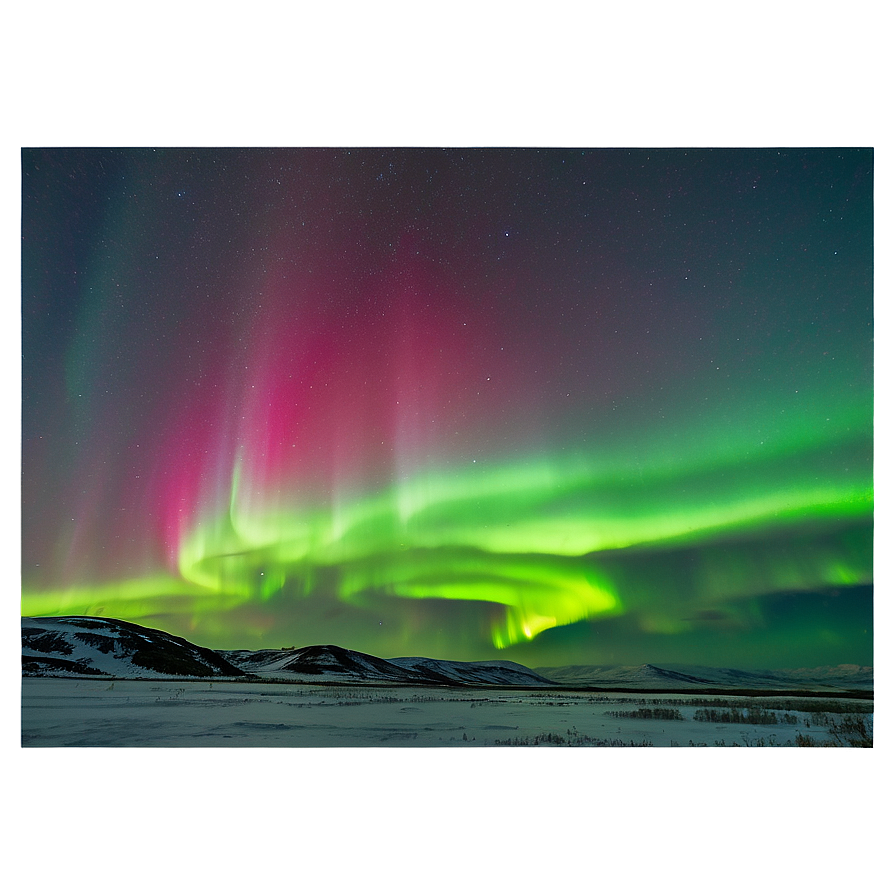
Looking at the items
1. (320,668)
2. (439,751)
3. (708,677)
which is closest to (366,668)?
(320,668)

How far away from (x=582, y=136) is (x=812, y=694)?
229 centimetres

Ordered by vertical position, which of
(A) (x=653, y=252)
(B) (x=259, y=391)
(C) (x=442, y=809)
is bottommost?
(C) (x=442, y=809)

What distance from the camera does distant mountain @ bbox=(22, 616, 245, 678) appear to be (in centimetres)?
298

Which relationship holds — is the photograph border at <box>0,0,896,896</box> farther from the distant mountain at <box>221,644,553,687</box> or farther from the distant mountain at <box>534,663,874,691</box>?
the distant mountain at <box>221,644,553,687</box>

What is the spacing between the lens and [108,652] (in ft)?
9.90

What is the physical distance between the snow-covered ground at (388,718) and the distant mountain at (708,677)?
50 mm

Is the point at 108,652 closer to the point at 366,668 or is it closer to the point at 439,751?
the point at 366,668

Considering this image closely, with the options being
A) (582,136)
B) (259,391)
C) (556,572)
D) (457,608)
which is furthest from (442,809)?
(582,136)

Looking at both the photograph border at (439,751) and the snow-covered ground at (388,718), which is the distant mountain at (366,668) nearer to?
the snow-covered ground at (388,718)

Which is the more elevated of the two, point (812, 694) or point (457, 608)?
point (457, 608)

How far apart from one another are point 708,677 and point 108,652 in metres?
2.26

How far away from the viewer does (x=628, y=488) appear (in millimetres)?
3113

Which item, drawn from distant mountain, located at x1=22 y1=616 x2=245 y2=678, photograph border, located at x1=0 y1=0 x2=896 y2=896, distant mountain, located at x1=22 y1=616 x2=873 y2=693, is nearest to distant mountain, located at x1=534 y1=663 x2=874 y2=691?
distant mountain, located at x1=22 y1=616 x2=873 y2=693

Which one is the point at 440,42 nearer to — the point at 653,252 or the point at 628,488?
the point at 653,252
